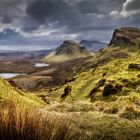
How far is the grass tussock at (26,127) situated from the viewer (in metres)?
8.14

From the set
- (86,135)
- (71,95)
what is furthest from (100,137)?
(71,95)

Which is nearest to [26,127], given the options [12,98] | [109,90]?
[12,98]

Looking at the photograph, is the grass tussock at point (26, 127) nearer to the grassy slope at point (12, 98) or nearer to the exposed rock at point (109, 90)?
the grassy slope at point (12, 98)

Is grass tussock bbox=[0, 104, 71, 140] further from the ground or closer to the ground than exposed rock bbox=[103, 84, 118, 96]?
further from the ground

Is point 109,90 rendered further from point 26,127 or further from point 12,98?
point 26,127

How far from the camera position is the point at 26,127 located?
8242 millimetres

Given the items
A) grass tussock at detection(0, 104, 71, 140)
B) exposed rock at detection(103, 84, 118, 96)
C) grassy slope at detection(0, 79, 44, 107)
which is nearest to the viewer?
grass tussock at detection(0, 104, 71, 140)

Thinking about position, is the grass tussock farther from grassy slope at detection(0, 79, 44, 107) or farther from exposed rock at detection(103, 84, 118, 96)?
exposed rock at detection(103, 84, 118, 96)

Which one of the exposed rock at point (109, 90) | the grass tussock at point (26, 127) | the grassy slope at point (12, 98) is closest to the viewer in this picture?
the grass tussock at point (26, 127)

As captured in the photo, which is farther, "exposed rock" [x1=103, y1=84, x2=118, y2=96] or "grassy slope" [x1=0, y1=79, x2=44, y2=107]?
"exposed rock" [x1=103, y1=84, x2=118, y2=96]

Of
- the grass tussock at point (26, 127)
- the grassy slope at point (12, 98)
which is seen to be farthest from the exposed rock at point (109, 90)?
the grass tussock at point (26, 127)

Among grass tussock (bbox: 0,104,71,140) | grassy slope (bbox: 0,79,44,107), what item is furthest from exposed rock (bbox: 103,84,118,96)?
grass tussock (bbox: 0,104,71,140)

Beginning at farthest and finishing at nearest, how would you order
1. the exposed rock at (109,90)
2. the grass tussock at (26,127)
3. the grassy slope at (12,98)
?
the exposed rock at (109,90) → the grassy slope at (12,98) → the grass tussock at (26,127)

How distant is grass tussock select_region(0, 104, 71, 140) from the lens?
8.14 metres
